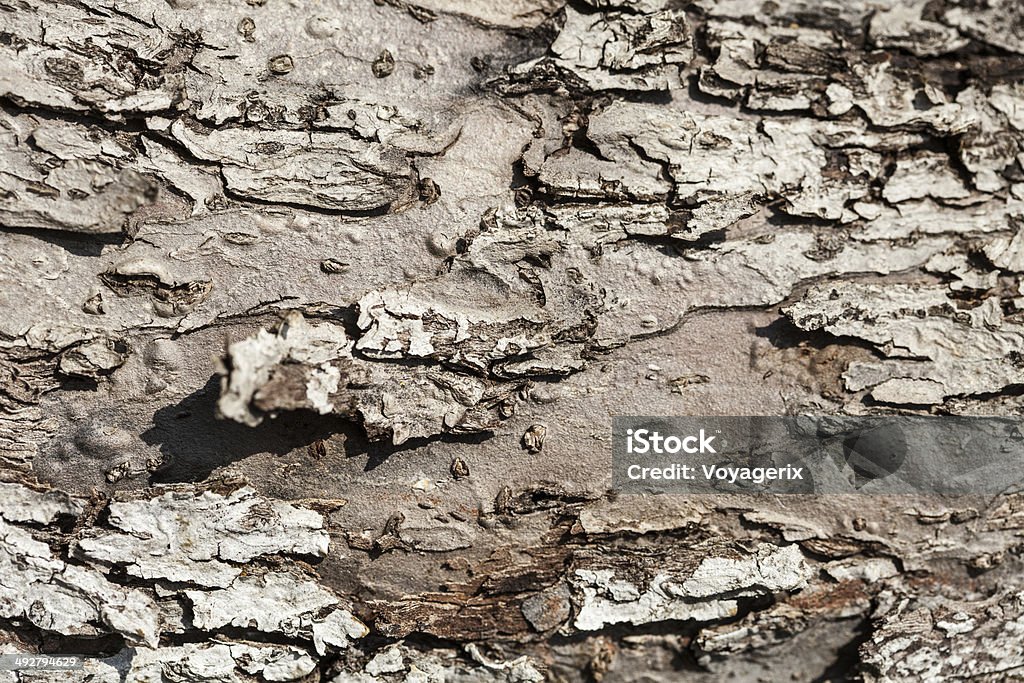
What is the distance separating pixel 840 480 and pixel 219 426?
4.09 feet

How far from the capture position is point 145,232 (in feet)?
4.38

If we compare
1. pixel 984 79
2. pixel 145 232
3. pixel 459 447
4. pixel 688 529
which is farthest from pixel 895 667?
pixel 145 232

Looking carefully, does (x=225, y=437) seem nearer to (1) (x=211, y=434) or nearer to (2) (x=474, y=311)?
(1) (x=211, y=434)

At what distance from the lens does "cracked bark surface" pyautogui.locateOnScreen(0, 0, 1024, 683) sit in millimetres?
1316

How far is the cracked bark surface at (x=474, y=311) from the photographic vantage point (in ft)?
4.32

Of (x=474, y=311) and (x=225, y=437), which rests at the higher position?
(x=474, y=311)

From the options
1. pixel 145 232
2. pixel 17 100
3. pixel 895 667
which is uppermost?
pixel 17 100

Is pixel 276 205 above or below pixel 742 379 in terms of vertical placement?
above

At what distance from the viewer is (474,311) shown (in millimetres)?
1363

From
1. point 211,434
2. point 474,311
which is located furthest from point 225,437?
point 474,311

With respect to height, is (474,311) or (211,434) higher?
(474,311)

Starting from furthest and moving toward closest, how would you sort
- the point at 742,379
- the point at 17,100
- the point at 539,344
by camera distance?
the point at 742,379 → the point at 539,344 → the point at 17,100

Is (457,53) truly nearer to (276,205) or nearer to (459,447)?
(276,205)

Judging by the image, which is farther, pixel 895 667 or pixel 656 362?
pixel 895 667
